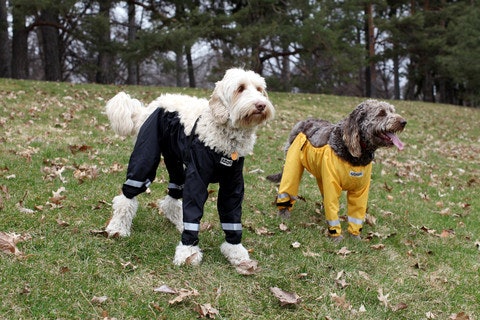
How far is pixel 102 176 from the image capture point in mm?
6496

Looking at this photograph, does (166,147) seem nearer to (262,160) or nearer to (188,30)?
→ (262,160)

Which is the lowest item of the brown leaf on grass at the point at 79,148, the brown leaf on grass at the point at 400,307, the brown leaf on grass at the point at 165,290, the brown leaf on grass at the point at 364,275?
the brown leaf on grass at the point at 400,307

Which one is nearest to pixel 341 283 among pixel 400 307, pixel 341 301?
pixel 341 301

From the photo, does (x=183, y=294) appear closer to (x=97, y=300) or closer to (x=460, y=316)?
(x=97, y=300)

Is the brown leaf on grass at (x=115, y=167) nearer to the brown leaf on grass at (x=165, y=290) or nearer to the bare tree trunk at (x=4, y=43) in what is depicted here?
the brown leaf on grass at (x=165, y=290)

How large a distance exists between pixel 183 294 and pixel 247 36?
54.5ft

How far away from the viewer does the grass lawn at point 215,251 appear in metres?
3.54

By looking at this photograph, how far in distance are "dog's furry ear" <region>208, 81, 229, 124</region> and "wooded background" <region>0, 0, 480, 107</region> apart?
13.3m

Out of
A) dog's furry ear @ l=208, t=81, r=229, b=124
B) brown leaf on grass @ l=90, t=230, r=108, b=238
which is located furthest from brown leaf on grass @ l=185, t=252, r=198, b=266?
dog's furry ear @ l=208, t=81, r=229, b=124

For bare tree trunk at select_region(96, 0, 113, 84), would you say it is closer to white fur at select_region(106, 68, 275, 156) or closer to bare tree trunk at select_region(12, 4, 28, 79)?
bare tree trunk at select_region(12, 4, 28, 79)

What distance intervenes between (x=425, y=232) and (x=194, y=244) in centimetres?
349

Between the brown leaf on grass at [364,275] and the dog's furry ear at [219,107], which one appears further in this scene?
the brown leaf on grass at [364,275]

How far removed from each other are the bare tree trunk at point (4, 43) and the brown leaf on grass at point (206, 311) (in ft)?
55.6

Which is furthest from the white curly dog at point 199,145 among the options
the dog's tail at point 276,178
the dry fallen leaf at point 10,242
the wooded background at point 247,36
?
the wooded background at point 247,36
